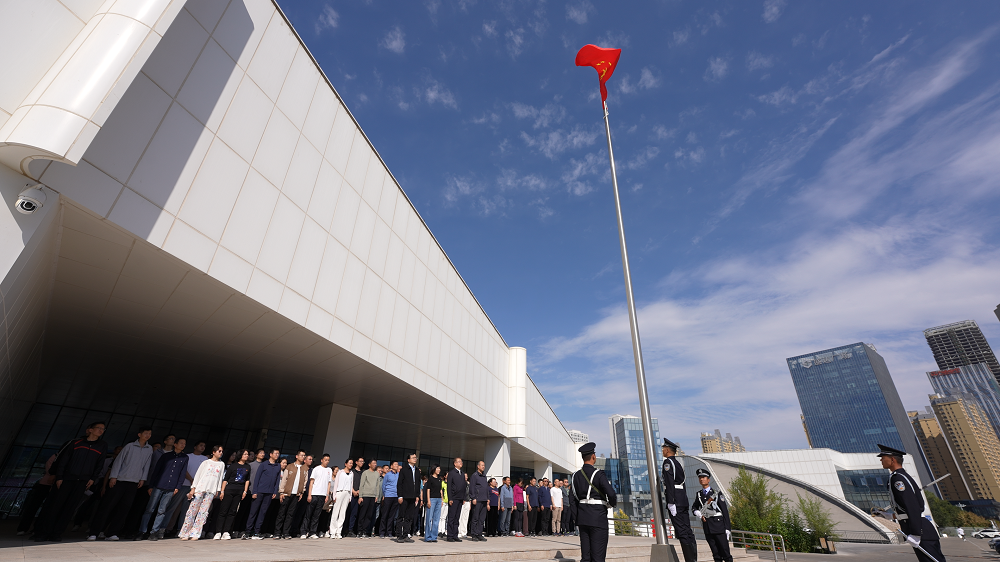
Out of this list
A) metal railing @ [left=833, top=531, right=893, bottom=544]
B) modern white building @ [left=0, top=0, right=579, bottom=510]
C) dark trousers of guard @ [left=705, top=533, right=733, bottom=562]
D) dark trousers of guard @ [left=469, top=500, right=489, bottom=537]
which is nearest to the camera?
modern white building @ [left=0, top=0, right=579, bottom=510]

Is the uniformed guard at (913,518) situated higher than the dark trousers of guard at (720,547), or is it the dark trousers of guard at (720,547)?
the uniformed guard at (913,518)

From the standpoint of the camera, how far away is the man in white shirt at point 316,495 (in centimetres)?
936

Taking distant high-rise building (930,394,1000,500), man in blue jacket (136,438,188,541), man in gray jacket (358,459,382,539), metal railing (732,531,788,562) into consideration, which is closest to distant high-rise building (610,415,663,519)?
metal railing (732,531,788,562)

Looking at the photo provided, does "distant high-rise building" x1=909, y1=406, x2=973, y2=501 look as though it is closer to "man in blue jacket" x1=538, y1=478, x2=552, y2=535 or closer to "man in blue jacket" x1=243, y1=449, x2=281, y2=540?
"man in blue jacket" x1=538, y1=478, x2=552, y2=535

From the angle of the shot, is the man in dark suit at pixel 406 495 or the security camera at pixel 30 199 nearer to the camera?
the security camera at pixel 30 199

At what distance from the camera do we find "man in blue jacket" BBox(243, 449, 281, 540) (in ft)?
27.9

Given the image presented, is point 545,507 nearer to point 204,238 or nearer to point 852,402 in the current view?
point 204,238

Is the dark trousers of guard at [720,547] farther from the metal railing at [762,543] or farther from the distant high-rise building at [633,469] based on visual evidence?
the distant high-rise building at [633,469]

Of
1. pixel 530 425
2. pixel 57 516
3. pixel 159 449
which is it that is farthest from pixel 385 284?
pixel 530 425

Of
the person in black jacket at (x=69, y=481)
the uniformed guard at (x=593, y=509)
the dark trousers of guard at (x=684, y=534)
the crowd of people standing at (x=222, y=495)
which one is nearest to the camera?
the uniformed guard at (x=593, y=509)

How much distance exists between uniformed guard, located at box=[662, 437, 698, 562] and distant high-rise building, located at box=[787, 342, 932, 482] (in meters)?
146

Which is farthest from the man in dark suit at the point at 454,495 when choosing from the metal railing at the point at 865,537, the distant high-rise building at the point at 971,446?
the distant high-rise building at the point at 971,446

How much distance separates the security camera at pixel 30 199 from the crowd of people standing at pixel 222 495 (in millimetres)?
3377

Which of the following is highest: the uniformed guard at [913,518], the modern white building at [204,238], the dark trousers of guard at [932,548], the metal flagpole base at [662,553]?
the modern white building at [204,238]
